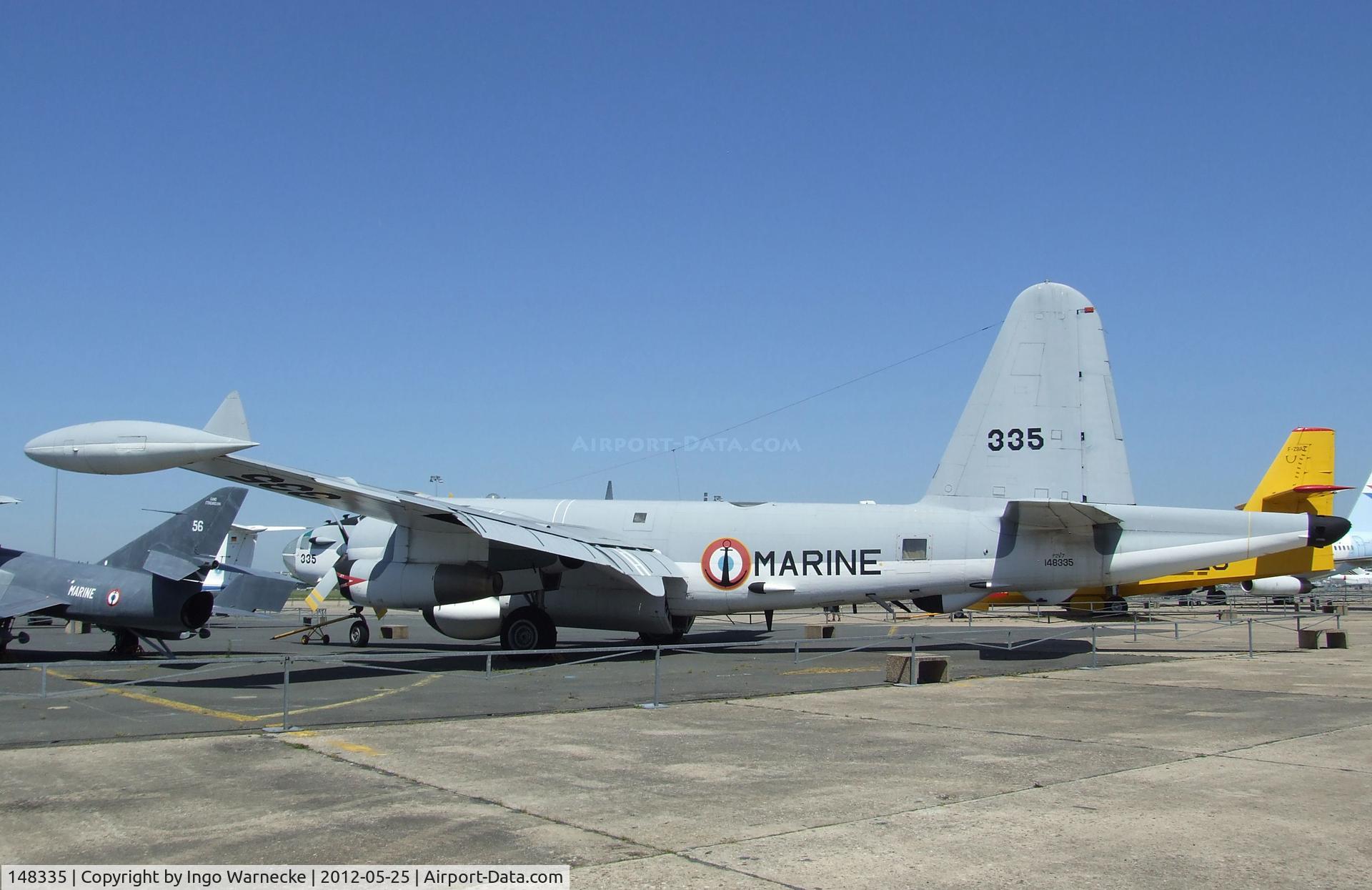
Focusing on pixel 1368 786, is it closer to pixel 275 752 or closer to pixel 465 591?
pixel 275 752

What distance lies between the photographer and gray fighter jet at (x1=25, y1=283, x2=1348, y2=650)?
64.5 ft

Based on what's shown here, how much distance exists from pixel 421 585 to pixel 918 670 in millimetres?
9875

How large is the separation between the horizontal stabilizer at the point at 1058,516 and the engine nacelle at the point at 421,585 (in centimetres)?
998

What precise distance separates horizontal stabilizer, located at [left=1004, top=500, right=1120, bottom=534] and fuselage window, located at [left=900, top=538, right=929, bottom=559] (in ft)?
5.39

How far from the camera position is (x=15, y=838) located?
6.78 meters

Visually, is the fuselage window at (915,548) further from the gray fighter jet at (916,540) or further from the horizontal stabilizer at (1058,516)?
the horizontal stabilizer at (1058,516)

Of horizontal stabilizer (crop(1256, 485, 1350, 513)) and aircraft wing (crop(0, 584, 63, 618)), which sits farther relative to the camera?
horizontal stabilizer (crop(1256, 485, 1350, 513))

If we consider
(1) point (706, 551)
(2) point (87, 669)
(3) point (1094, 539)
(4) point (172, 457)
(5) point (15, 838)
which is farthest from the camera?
(1) point (706, 551)

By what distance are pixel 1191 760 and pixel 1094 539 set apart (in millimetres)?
10829

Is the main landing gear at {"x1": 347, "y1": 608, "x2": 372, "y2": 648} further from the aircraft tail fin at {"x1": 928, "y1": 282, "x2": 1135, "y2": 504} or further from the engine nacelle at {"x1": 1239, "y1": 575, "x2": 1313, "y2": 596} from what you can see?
the engine nacelle at {"x1": 1239, "y1": 575, "x2": 1313, "y2": 596}

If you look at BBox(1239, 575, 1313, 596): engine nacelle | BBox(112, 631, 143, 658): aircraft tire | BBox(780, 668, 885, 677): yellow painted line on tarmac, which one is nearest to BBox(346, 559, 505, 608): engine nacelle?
BBox(112, 631, 143, 658): aircraft tire

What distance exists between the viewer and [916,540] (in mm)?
21016

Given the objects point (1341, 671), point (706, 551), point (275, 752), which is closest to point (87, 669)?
point (275, 752)

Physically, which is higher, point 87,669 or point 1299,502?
point 1299,502
